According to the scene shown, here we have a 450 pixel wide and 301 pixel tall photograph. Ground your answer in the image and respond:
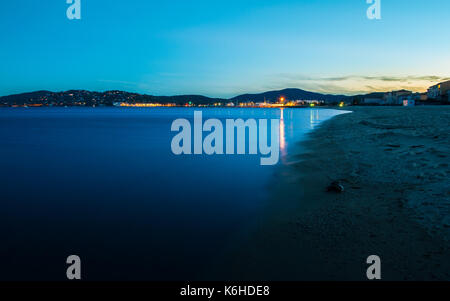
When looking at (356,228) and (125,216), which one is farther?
(125,216)

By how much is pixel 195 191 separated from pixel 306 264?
19.1 ft

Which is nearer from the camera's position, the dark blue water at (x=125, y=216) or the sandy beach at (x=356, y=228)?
the sandy beach at (x=356, y=228)

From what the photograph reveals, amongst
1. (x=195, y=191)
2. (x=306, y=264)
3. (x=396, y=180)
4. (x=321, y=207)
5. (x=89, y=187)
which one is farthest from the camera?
(x=89, y=187)

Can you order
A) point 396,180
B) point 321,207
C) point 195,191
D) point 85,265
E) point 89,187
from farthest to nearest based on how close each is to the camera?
point 89,187 < point 195,191 < point 396,180 < point 321,207 < point 85,265

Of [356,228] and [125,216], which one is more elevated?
[356,228]

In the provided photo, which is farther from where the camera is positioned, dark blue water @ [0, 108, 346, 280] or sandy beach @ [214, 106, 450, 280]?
dark blue water @ [0, 108, 346, 280]

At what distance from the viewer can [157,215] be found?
302 inches
